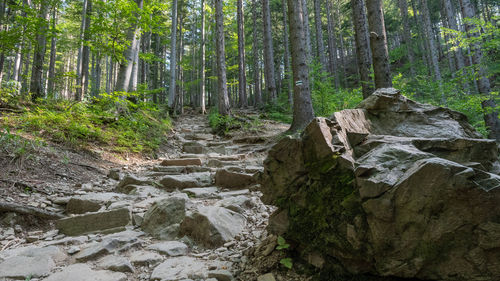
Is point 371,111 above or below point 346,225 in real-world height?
above

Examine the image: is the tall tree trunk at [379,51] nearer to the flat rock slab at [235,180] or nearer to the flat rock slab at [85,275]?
the flat rock slab at [235,180]

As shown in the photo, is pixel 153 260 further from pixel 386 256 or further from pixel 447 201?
pixel 447 201

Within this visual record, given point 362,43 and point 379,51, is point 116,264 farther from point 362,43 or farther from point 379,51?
point 362,43

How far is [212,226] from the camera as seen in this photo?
298cm

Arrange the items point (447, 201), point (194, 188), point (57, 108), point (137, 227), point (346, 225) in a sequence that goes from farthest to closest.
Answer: point (57, 108) < point (194, 188) < point (137, 227) < point (346, 225) < point (447, 201)

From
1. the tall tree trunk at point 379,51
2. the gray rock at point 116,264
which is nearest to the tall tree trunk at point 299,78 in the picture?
the tall tree trunk at point 379,51

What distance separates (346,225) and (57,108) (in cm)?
875

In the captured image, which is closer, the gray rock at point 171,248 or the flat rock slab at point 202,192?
the gray rock at point 171,248

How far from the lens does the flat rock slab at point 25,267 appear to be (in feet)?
7.39

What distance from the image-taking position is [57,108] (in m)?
7.73

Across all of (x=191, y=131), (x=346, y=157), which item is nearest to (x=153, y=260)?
(x=346, y=157)

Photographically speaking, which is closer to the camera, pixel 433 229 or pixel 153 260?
pixel 433 229

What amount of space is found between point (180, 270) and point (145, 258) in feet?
1.55

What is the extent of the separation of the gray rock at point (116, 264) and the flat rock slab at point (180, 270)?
0.85 feet
